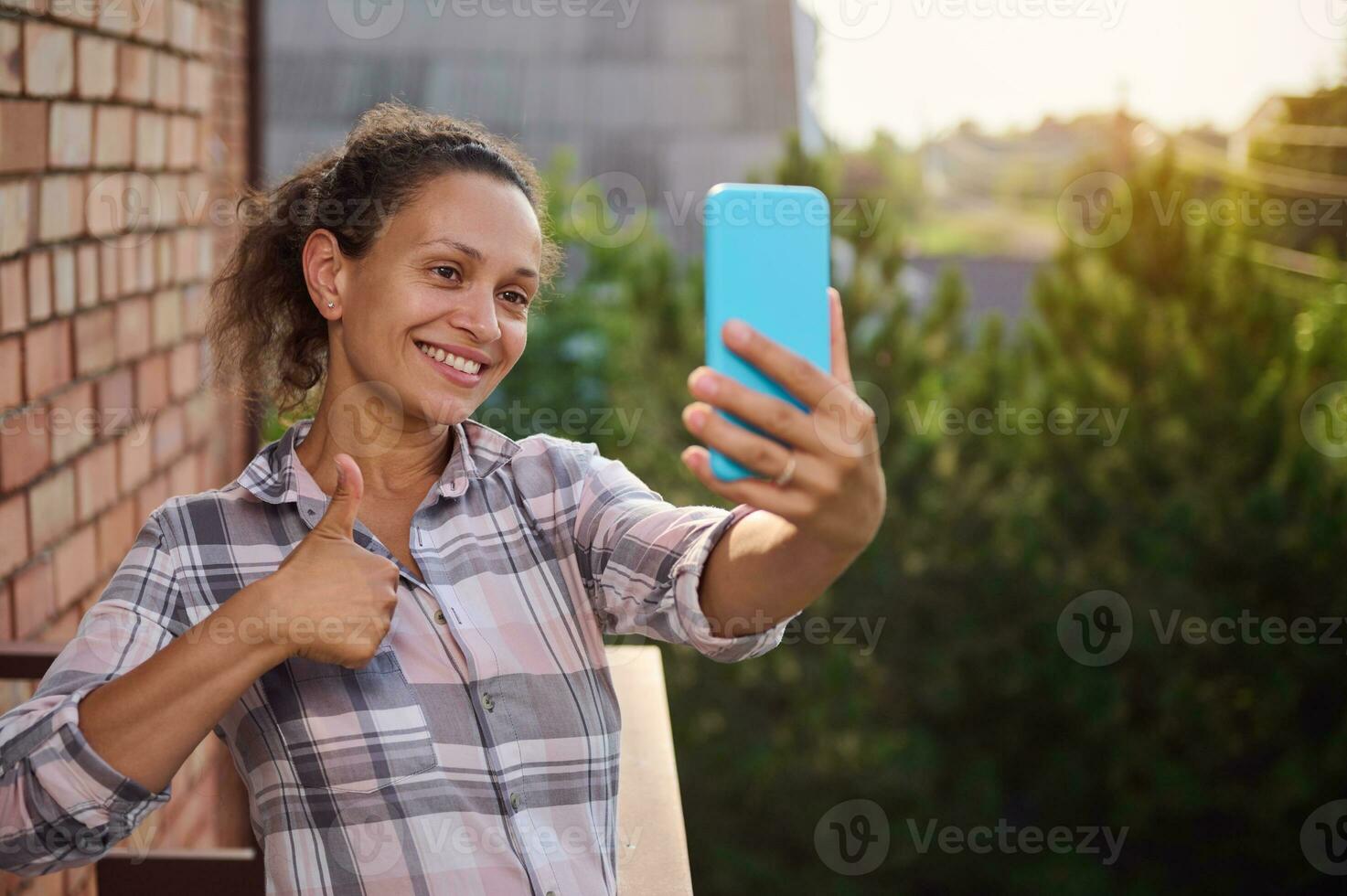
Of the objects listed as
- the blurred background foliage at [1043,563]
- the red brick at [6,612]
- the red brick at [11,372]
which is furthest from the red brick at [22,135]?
the blurred background foliage at [1043,563]

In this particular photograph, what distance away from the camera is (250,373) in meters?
1.82

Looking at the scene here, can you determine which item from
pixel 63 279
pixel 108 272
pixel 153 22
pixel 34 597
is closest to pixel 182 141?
pixel 153 22

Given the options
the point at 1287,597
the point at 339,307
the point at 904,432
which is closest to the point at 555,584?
the point at 339,307

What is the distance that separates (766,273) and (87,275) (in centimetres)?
148

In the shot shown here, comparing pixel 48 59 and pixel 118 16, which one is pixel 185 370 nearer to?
pixel 118 16

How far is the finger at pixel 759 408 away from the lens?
3.13ft

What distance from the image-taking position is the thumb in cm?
124

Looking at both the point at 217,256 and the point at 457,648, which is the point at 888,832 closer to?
the point at 217,256

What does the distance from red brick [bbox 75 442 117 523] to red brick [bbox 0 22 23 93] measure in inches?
23.2

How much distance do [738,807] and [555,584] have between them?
3199mm

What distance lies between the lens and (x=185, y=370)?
2.69 m

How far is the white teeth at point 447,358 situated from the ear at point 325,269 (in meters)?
0.17

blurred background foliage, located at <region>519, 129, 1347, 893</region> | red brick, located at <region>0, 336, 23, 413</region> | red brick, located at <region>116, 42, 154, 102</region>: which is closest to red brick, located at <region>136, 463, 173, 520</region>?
red brick, located at <region>0, 336, 23, 413</region>

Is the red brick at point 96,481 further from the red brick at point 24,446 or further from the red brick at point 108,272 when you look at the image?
the red brick at point 108,272
